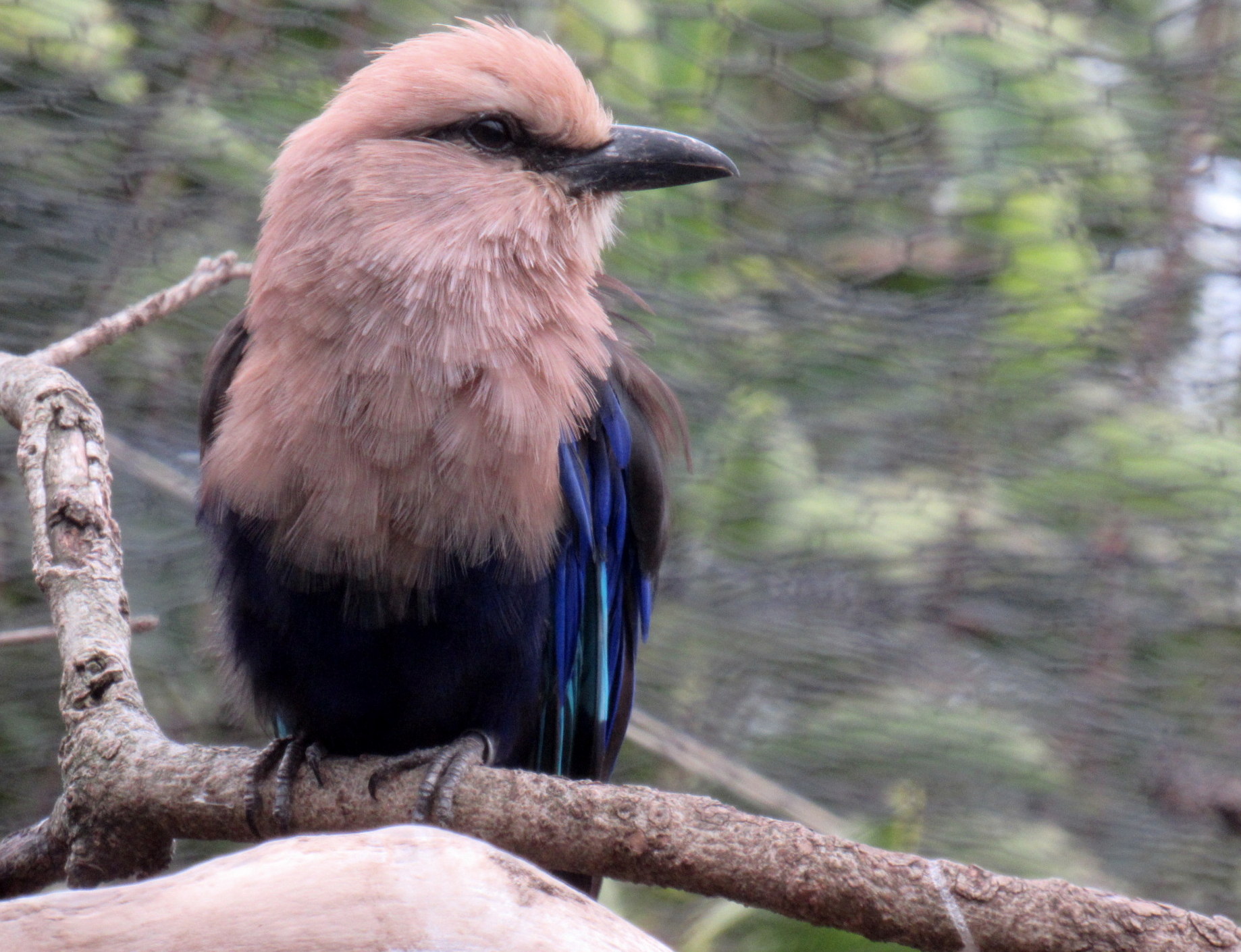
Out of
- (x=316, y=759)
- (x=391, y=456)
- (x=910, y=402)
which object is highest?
(x=910, y=402)

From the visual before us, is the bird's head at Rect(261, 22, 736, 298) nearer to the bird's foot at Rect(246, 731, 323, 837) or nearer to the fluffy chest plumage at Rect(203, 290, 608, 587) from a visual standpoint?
the fluffy chest plumage at Rect(203, 290, 608, 587)

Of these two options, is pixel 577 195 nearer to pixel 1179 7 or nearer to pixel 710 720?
pixel 710 720

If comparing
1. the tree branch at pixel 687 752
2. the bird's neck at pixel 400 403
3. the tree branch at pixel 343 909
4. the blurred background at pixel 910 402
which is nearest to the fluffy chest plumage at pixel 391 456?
the bird's neck at pixel 400 403

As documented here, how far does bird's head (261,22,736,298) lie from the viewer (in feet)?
5.03

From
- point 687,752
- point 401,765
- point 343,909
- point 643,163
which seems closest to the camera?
point 343,909

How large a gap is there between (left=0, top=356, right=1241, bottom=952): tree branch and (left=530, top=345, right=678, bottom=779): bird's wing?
337 mm

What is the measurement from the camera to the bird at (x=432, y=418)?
141cm

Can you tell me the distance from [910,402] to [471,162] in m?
1.16

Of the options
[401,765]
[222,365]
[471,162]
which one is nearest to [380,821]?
[401,765]

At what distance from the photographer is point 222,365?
1.69 metres

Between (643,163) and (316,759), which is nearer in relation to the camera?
(316,759)

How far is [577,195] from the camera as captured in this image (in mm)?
1675

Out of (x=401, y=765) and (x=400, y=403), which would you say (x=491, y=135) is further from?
(x=401, y=765)

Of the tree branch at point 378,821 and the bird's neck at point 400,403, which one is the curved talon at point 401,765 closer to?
the tree branch at point 378,821
